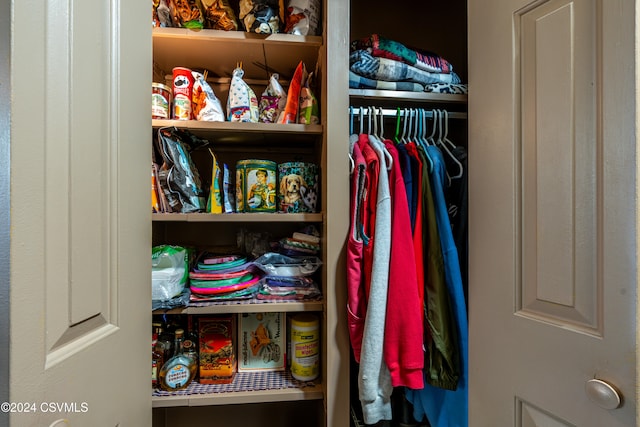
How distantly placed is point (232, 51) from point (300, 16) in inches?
10.3

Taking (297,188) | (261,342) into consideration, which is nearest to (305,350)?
(261,342)

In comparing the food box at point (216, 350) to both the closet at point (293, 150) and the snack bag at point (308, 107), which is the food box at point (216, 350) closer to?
the closet at point (293, 150)

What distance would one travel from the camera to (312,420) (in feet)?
4.00

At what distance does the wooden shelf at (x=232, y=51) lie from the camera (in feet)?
2.87

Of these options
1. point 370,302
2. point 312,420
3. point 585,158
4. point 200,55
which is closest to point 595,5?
point 585,158

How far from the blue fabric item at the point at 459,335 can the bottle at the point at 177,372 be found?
72cm

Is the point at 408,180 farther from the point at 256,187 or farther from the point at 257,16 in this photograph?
the point at 257,16

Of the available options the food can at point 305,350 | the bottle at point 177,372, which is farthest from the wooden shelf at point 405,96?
the bottle at point 177,372

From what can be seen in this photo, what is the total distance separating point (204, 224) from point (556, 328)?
1.17 meters

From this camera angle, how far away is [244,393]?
0.88 metres

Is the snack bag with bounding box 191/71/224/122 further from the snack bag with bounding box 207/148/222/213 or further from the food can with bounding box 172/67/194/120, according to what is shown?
the snack bag with bounding box 207/148/222/213

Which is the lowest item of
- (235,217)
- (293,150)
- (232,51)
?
(235,217)

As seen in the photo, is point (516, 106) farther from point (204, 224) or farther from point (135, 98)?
point (204, 224)

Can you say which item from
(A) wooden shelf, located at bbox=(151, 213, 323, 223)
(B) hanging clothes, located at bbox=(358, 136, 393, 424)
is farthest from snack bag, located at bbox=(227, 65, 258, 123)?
(B) hanging clothes, located at bbox=(358, 136, 393, 424)
